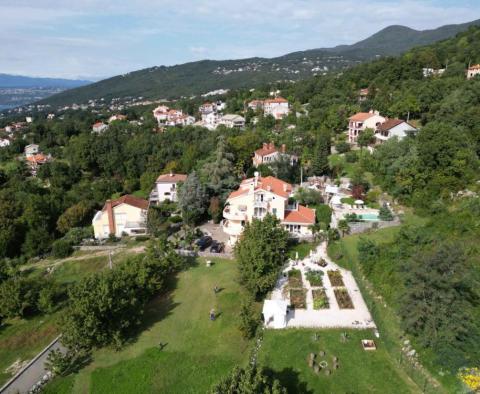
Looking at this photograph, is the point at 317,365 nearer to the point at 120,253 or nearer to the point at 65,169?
the point at 120,253

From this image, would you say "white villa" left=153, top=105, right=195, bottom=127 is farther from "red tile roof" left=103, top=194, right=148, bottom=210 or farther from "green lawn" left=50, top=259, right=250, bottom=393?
"green lawn" left=50, top=259, right=250, bottom=393

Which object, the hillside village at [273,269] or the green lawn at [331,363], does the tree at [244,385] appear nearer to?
the hillside village at [273,269]

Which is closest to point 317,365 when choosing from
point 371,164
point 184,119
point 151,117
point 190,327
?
point 190,327

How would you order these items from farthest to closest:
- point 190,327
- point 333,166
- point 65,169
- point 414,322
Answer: point 65,169
point 333,166
point 190,327
point 414,322

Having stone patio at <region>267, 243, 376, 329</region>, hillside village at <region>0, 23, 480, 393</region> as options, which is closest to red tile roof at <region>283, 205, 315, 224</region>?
hillside village at <region>0, 23, 480, 393</region>

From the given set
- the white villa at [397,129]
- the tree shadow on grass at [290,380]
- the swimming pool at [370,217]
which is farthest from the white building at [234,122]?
the tree shadow on grass at [290,380]

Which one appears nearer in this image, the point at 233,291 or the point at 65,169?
the point at 233,291
